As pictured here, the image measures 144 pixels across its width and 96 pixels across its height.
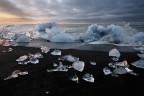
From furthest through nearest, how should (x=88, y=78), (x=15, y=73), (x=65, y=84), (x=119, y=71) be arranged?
1. (x=119, y=71)
2. (x=15, y=73)
3. (x=88, y=78)
4. (x=65, y=84)

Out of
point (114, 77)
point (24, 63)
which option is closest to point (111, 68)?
point (114, 77)

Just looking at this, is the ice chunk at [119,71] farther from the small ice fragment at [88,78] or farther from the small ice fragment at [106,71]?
the small ice fragment at [88,78]

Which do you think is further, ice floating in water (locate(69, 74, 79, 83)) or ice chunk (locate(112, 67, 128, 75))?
ice chunk (locate(112, 67, 128, 75))

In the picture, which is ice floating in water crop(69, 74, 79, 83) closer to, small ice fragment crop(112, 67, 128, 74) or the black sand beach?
the black sand beach

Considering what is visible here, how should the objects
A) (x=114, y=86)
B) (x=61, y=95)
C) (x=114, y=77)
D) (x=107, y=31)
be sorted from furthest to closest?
(x=107, y=31)
(x=114, y=77)
(x=114, y=86)
(x=61, y=95)

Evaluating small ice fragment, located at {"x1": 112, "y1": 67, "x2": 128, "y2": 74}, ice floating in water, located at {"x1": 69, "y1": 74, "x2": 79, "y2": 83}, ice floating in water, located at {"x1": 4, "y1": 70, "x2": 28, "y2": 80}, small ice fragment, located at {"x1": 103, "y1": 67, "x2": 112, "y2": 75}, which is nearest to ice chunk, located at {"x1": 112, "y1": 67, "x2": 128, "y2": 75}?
small ice fragment, located at {"x1": 112, "y1": 67, "x2": 128, "y2": 74}

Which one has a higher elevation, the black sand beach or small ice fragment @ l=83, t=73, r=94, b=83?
small ice fragment @ l=83, t=73, r=94, b=83

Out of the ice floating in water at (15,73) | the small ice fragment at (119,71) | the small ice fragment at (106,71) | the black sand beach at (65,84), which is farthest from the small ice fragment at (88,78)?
the ice floating in water at (15,73)

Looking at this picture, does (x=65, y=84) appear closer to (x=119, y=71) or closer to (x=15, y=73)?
(x=15, y=73)

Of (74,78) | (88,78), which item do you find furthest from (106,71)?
(74,78)

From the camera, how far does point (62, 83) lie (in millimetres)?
3426

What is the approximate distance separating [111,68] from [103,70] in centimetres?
29

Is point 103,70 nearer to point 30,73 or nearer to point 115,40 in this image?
point 30,73

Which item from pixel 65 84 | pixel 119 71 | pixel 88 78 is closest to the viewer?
pixel 65 84
